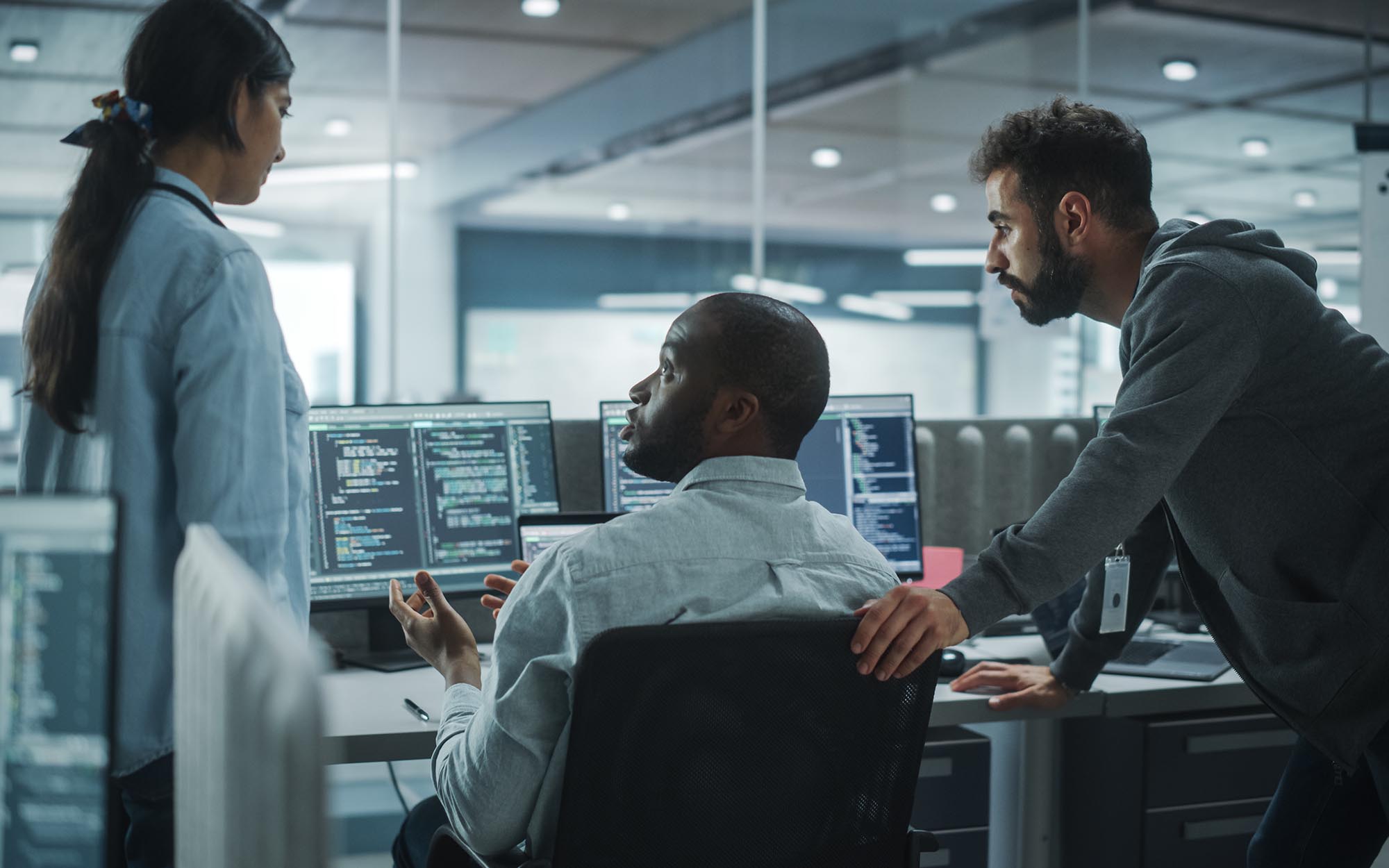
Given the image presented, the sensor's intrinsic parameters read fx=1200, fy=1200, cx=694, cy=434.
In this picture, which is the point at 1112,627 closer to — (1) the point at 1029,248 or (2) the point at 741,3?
(1) the point at 1029,248

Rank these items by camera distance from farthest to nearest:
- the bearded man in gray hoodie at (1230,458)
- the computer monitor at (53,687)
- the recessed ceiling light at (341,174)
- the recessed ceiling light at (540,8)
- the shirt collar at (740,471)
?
the recessed ceiling light at (540,8) → the recessed ceiling light at (341,174) → the bearded man in gray hoodie at (1230,458) → the shirt collar at (740,471) → the computer monitor at (53,687)

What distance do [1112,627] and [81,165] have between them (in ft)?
4.67

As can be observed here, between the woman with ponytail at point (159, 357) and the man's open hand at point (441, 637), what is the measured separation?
7.7 inches

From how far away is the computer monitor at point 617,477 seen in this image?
2.10m

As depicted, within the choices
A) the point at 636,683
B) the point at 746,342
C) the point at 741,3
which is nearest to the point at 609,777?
the point at 636,683

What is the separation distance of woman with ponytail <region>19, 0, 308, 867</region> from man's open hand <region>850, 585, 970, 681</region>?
0.58 meters

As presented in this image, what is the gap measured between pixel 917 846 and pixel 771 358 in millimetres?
530

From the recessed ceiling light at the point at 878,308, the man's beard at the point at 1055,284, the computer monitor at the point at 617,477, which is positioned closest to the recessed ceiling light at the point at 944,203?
the recessed ceiling light at the point at 878,308

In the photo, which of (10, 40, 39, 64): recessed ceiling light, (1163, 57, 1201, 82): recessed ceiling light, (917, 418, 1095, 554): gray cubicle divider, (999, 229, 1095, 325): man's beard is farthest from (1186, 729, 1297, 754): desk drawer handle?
(10, 40, 39, 64): recessed ceiling light

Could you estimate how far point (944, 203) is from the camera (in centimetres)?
491

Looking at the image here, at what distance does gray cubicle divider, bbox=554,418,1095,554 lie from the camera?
2.46 metres

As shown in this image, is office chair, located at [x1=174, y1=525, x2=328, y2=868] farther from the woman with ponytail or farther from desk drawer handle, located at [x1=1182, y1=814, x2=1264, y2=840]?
desk drawer handle, located at [x1=1182, y1=814, x2=1264, y2=840]

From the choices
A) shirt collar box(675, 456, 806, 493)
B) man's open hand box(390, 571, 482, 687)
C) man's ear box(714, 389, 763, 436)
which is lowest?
man's open hand box(390, 571, 482, 687)

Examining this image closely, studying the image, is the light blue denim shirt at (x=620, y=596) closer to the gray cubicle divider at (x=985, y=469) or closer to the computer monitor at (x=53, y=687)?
the computer monitor at (x=53, y=687)
